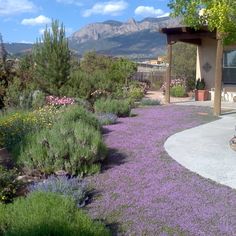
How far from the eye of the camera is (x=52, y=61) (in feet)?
57.7

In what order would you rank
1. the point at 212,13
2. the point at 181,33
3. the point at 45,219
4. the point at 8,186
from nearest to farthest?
the point at 45,219
the point at 8,186
the point at 212,13
the point at 181,33

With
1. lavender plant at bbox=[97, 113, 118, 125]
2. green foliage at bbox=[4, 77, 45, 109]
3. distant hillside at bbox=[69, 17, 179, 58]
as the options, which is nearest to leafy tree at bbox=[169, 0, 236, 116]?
lavender plant at bbox=[97, 113, 118, 125]

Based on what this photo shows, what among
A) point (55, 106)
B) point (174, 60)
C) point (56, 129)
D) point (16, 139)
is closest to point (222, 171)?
point (56, 129)

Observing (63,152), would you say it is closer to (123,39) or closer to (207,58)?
(207,58)

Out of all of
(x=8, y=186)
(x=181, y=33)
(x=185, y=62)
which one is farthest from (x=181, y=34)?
(x=8, y=186)

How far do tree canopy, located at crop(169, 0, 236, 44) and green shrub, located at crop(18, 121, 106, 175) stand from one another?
3.00m

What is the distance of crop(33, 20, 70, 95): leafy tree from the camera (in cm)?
1753

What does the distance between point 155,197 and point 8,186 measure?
1.97 m

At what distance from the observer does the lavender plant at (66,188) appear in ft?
19.4

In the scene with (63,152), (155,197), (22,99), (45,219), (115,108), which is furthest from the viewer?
(22,99)

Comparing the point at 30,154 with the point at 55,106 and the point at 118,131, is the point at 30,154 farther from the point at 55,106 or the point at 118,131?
the point at 55,106

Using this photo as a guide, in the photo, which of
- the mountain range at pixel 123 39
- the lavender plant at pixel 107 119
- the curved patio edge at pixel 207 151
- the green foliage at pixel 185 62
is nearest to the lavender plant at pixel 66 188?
the curved patio edge at pixel 207 151

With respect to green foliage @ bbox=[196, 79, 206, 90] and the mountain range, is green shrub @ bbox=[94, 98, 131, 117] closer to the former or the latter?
green foliage @ bbox=[196, 79, 206, 90]

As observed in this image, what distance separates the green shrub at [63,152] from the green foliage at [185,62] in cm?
1946
